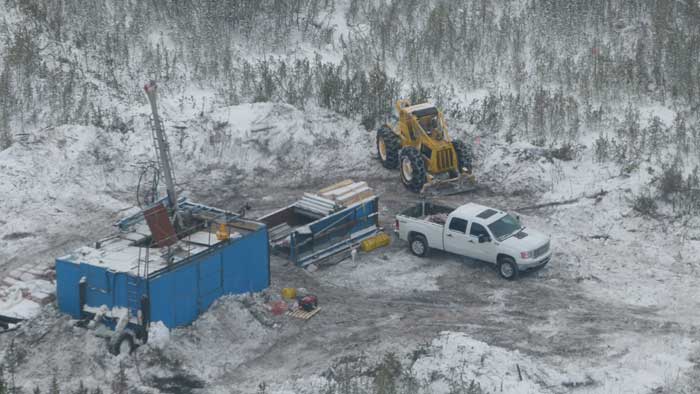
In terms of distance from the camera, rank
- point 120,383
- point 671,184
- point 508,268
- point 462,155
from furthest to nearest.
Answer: point 462,155
point 671,184
point 508,268
point 120,383

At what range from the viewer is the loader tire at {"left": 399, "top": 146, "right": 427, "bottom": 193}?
26109 millimetres

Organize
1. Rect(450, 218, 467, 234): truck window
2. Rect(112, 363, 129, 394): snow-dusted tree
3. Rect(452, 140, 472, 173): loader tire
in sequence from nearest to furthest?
Rect(112, 363, 129, 394): snow-dusted tree, Rect(450, 218, 467, 234): truck window, Rect(452, 140, 472, 173): loader tire

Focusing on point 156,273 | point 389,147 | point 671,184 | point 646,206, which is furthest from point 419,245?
point 156,273

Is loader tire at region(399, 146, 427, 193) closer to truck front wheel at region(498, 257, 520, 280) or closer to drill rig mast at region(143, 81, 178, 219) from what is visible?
truck front wheel at region(498, 257, 520, 280)

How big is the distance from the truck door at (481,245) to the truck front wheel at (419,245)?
4.08ft

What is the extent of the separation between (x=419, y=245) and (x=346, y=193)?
8.00ft

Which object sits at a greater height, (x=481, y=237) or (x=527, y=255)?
(x=481, y=237)

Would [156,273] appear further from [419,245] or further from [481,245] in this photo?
[481,245]

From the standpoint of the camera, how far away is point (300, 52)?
34.2 meters

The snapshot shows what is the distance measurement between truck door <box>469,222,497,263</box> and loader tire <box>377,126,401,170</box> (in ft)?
20.2

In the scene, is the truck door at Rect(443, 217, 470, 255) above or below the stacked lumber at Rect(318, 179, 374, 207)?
below

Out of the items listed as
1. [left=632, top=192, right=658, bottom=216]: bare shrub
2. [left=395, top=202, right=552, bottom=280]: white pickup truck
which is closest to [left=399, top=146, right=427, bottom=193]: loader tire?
[left=395, top=202, right=552, bottom=280]: white pickup truck

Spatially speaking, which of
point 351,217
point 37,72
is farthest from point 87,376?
point 37,72

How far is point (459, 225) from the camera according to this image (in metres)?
22.4
